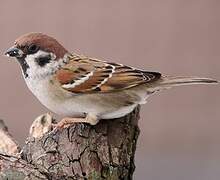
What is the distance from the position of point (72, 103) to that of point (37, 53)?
27 centimetres

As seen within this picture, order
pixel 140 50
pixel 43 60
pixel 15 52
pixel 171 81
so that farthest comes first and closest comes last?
pixel 140 50, pixel 171 81, pixel 43 60, pixel 15 52

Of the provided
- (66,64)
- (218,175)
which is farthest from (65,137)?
(218,175)

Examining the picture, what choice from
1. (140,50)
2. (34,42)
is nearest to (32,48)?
(34,42)

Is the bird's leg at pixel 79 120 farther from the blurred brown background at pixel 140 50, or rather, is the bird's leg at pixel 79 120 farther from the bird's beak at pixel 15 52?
the blurred brown background at pixel 140 50

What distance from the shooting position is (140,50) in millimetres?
6746

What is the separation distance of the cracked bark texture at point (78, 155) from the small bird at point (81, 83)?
230 mm

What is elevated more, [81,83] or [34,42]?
[34,42]

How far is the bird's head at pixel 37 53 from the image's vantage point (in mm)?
3531

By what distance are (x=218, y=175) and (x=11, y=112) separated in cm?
166

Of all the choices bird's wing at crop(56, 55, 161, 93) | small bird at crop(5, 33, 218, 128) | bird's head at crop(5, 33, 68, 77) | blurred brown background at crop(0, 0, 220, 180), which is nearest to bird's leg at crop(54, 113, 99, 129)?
small bird at crop(5, 33, 218, 128)

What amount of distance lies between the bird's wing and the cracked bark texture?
0.98 ft

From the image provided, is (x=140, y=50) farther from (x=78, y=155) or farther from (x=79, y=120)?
(x=78, y=155)

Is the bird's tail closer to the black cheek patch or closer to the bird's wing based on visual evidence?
the bird's wing

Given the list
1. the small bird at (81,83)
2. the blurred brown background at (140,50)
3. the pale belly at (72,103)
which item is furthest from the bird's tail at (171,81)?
the blurred brown background at (140,50)
